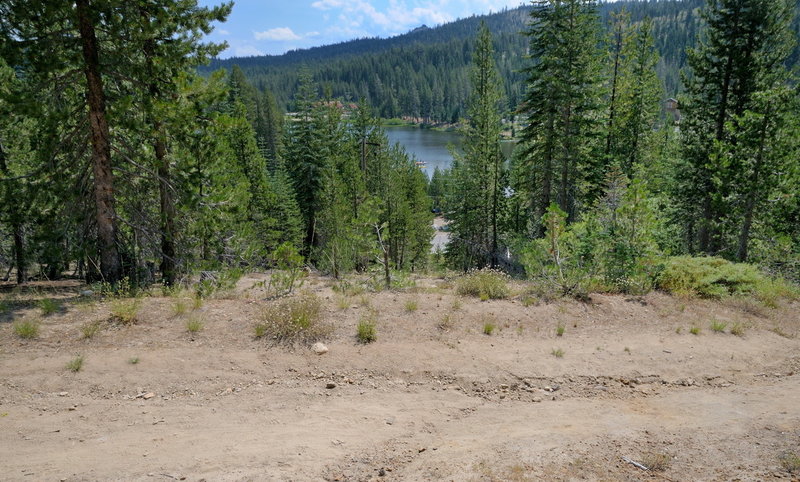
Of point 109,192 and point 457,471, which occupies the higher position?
point 109,192

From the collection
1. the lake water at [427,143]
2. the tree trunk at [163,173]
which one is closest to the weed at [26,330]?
the tree trunk at [163,173]

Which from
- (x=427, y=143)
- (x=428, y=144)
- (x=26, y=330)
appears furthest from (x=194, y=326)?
(x=427, y=143)

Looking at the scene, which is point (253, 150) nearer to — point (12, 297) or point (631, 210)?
point (12, 297)

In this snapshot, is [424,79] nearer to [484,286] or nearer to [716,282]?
[716,282]

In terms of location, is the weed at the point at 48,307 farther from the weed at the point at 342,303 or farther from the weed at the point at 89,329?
the weed at the point at 342,303

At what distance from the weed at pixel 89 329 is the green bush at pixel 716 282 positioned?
9829 mm

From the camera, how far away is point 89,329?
19.8 feet

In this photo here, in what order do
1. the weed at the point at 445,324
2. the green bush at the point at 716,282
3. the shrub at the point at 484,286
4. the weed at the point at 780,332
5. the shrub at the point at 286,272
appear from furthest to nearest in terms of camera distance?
1. the green bush at the point at 716,282
2. the shrub at the point at 484,286
3. the shrub at the point at 286,272
4. the weed at the point at 780,332
5. the weed at the point at 445,324

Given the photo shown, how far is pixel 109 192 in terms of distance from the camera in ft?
25.8

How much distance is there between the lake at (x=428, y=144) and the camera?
260ft

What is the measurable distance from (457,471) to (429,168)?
7425cm

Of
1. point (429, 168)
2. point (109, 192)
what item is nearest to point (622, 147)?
point (109, 192)

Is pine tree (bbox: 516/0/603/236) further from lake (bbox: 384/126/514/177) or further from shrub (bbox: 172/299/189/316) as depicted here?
lake (bbox: 384/126/514/177)

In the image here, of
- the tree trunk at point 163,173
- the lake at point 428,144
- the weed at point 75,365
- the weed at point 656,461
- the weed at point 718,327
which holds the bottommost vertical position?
the weed at point 656,461
